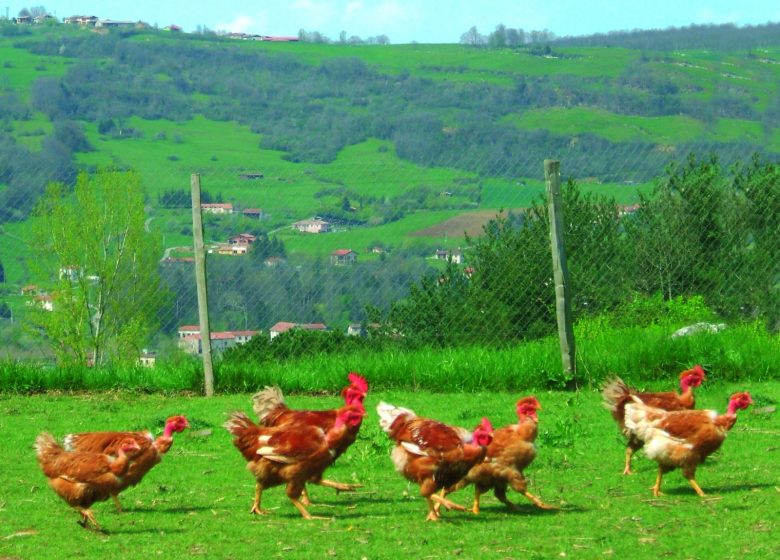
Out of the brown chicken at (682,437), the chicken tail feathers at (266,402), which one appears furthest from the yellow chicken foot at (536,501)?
the chicken tail feathers at (266,402)

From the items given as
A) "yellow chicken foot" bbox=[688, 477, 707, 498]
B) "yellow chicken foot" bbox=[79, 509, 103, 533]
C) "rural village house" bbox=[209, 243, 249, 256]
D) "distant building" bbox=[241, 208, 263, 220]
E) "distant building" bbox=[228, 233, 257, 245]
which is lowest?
"yellow chicken foot" bbox=[688, 477, 707, 498]

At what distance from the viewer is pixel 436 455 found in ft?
26.3

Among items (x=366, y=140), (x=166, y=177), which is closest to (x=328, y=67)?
(x=366, y=140)

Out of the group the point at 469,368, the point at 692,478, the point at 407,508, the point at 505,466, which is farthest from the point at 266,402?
the point at 469,368

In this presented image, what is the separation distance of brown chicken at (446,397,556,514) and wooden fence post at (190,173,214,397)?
6.18 m

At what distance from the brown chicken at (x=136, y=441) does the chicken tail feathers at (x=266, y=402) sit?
2.82 ft

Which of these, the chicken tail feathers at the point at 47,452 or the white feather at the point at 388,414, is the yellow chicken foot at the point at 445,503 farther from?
the chicken tail feathers at the point at 47,452

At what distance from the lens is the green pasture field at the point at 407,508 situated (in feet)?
23.6

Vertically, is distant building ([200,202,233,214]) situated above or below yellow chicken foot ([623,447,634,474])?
above

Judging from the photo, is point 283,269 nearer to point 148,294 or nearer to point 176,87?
point 148,294

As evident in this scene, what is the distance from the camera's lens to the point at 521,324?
48.2 feet

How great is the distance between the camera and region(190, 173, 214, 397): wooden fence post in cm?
1399

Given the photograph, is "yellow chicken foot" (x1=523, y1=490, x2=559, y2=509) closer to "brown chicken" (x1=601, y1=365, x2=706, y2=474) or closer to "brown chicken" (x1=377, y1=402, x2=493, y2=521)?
"brown chicken" (x1=377, y1=402, x2=493, y2=521)

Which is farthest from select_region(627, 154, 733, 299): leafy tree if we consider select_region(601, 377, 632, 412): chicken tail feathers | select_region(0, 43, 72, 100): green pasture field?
select_region(0, 43, 72, 100): green pasture field
